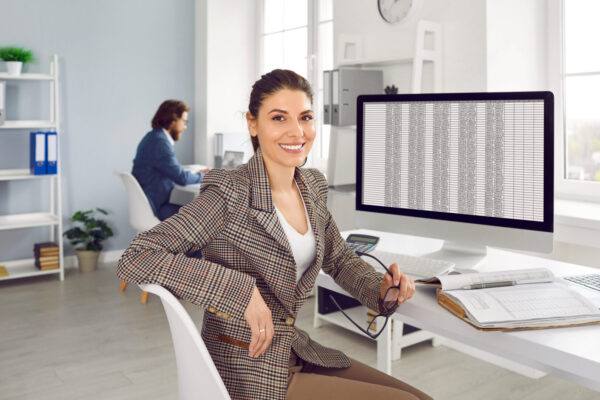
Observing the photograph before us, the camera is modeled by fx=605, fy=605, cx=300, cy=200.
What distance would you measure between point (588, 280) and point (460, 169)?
0.42m

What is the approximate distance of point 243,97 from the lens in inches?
203

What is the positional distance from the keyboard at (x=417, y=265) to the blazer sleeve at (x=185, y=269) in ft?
1.71

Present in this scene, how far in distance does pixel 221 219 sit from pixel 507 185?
0.75 m

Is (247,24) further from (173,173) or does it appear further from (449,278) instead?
(449,278)

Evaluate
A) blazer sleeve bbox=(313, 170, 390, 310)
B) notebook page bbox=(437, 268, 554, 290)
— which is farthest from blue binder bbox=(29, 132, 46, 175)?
notebook page bbox=(437, 268, 554, 290)

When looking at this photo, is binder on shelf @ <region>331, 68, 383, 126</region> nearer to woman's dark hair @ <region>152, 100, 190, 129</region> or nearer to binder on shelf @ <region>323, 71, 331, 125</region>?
binder on shelf @ <region>323, 71, 331, 125</region>

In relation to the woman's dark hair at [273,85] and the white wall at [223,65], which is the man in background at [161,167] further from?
the woman's dark hair at [273,85]

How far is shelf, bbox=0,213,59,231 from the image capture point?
4.04 metres

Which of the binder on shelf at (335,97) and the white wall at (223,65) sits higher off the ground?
the white wall at (223,65)

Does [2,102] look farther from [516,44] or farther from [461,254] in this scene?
[461,254]

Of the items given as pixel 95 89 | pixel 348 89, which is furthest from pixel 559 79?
pixel 95 89

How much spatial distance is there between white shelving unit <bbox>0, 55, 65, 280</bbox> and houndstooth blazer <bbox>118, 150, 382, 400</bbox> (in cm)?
319

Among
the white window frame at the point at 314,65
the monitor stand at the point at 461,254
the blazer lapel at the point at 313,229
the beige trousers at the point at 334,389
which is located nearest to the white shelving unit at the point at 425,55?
the white window frame at the point at 314,65

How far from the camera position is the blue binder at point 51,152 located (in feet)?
13.6
